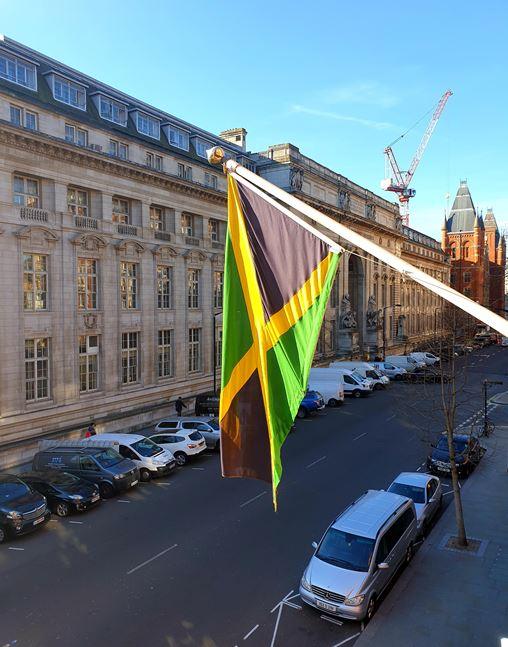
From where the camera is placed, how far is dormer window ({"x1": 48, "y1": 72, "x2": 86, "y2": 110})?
29.1m

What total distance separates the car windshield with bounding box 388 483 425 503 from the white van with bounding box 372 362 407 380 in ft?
106

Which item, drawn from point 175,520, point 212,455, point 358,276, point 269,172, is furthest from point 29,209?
point 358,276

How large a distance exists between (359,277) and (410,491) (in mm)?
49196

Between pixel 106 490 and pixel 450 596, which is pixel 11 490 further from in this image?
pixel 450 596

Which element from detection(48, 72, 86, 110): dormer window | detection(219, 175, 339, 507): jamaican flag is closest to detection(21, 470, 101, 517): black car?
detection(219, 175, 339, 507): jamaican flag

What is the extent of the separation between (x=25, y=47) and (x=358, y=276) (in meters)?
44.3

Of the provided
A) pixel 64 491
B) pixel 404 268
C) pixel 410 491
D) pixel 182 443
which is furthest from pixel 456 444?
pixel 404 268

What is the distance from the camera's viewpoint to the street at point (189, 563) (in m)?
11.1

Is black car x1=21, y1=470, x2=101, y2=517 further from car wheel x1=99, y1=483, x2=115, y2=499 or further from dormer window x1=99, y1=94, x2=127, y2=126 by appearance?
dormer window x1=99, y1=94, x2=127, y2=126

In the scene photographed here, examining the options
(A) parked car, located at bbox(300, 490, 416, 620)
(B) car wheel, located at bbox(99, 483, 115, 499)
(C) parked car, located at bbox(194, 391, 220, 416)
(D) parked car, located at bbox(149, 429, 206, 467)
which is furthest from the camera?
(C) parked car, located at bbox(194, 391, 220, 416)

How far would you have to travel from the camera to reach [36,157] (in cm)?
2611

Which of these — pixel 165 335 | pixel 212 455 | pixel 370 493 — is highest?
pixel 165 335

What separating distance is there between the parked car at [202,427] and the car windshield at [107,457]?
16.0 ft

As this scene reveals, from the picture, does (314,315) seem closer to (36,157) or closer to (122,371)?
(36,157)
